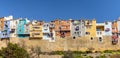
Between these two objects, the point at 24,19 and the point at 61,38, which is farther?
the point at 24,19

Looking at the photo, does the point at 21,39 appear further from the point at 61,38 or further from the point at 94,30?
the point at 94,30

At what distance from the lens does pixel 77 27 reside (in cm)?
7031

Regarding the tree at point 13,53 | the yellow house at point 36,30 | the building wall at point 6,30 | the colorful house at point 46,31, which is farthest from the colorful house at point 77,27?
the tree at point 13,53

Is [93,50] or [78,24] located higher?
[78,24]

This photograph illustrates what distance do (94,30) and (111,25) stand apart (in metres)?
3.09

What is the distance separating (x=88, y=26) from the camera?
229 ft

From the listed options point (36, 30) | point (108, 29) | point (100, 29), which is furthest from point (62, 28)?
point (108, 29)

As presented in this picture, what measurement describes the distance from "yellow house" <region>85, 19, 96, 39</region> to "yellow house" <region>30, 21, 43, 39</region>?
26.2 ft

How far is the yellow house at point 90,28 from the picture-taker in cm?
6888

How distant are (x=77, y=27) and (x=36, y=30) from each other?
7.17 metres

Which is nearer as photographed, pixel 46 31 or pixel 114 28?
pixel 114 28

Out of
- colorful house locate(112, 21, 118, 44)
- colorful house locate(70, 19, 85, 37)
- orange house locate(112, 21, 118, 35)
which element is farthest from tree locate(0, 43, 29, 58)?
orange house locate(112, 21, 118, 35)

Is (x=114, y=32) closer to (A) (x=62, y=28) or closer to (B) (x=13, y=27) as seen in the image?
(A) (x=62, y=28)

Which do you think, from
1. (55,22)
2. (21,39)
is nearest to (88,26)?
(55,22)
